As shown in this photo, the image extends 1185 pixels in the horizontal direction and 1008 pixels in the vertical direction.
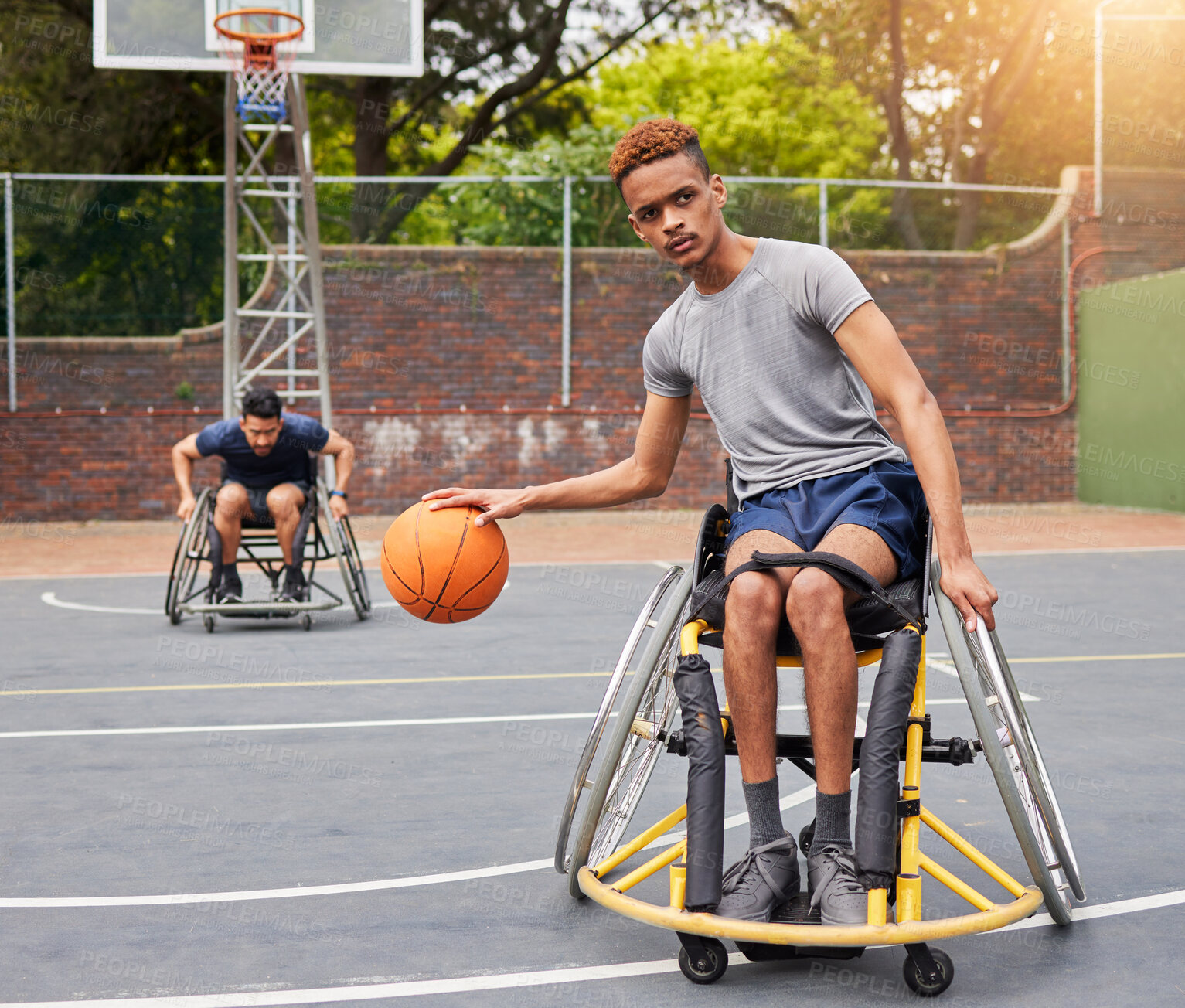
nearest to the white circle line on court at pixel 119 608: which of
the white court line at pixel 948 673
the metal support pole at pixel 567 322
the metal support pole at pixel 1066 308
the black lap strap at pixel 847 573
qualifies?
the white court line at pixel 948 673

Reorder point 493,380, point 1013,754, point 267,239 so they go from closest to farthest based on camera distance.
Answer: point 1013,754 < point 267,239 < point 493,380

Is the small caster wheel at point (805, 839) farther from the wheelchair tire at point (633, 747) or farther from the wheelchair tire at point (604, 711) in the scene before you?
the wheelchair tire at point (604, 711)

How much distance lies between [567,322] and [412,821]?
36.5 feet

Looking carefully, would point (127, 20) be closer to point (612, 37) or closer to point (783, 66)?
point (612, 37)

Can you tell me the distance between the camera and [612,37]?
1902 centimetres

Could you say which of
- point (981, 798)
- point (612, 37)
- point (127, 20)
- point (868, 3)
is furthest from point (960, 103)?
point (981, 798)

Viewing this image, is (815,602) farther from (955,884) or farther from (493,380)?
(493,380)

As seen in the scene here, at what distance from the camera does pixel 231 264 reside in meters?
12.1

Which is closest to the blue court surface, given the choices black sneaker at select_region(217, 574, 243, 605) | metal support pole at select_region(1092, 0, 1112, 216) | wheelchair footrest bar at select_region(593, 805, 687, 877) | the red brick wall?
wheelchair footrest bar at select_region(593, 805, 687, 877)

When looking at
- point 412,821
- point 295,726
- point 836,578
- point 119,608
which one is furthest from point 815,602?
point 119,608

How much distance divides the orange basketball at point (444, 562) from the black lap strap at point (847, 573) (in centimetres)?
79

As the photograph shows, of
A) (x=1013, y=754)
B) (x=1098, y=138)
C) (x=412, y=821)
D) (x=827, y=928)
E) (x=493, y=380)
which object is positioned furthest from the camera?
(x=1098, y=138)

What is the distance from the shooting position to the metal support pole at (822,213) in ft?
48.9

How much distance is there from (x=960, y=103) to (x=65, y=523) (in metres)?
17.1
